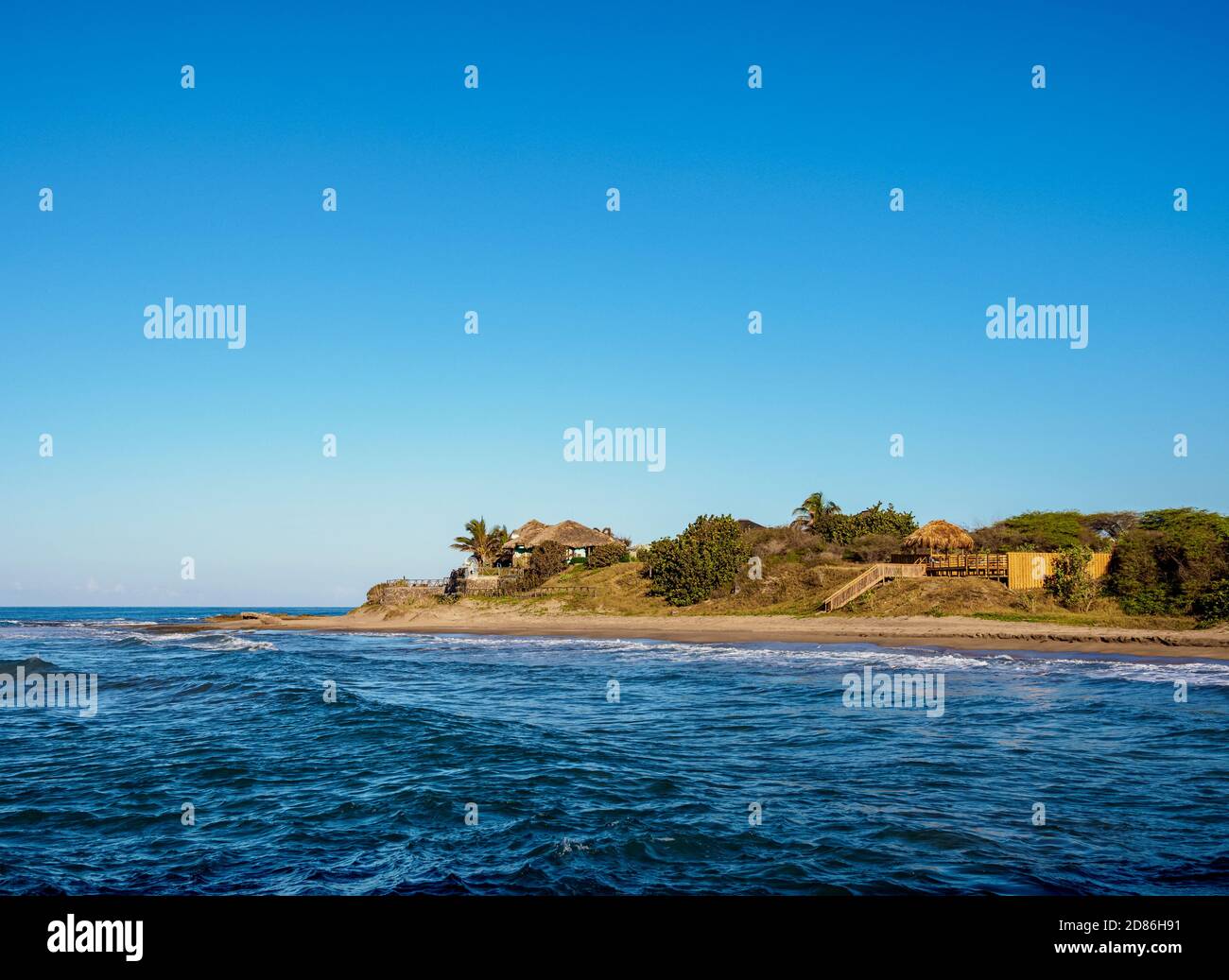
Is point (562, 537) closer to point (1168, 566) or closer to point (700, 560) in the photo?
point (700, 560)

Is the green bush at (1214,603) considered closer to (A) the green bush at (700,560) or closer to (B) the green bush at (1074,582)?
(B) the green bush at (1074,582)

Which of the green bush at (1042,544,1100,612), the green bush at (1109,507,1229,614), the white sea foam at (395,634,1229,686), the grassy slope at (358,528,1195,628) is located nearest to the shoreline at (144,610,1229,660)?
the grassy slope at (358,528,1195,628)

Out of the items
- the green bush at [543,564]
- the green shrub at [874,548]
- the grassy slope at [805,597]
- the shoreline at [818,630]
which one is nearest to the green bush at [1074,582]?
the grassy slope at [805,597]

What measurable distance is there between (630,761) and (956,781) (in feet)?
16.9

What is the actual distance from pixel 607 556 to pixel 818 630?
31.0 metres

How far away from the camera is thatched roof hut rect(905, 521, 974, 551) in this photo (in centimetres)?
5062

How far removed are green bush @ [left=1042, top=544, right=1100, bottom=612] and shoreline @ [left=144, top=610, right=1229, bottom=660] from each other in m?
5.25

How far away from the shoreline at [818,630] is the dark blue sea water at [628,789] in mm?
7424

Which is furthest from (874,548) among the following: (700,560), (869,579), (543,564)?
(543,564)

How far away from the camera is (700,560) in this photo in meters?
55.1

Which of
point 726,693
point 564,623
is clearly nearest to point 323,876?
point 726,693

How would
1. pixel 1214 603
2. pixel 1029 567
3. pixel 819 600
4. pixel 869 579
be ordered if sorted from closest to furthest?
pixel 1214 603, pixel 1029 567, pixel 869 579, pixel 819 600
